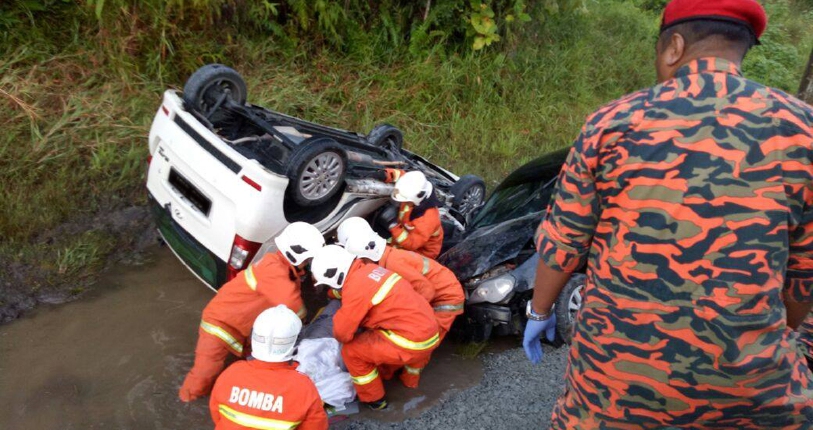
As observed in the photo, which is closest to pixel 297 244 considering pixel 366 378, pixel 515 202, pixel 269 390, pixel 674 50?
pixel 366 378

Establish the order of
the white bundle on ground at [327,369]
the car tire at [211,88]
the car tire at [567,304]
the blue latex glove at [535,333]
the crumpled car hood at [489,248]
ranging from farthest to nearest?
the car tire at [211,88]
the crumpled car hood at [489,248]
the car tire at [567,304]
the white bundle on ground at [327,369]
the blue latex glove at [535,333]

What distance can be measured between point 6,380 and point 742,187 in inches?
164

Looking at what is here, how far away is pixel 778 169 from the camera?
1.62 metres

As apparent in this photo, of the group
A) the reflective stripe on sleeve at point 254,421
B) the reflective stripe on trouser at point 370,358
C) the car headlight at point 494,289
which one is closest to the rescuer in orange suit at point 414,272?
the car headlight at point 494,289

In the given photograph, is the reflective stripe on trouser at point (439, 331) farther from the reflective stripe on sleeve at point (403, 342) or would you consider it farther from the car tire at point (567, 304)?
the car tire at point (567, 304)

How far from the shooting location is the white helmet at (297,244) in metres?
3.78

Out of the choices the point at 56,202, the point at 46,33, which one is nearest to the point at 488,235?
the point at 56,202

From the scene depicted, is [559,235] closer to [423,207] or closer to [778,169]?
[778,169]

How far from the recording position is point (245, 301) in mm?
3738

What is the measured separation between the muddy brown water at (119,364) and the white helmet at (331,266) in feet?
2.84

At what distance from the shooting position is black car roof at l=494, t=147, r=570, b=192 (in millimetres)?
5074

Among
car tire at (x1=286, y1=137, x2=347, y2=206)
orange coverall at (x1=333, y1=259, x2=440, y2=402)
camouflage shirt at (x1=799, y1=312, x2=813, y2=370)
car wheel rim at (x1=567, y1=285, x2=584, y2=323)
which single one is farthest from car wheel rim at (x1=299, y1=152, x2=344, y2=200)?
camouflage shirt at (x1=799, y1=312, x2=813, y2=370)

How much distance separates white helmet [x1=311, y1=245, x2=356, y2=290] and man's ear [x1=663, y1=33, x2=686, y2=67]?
228cm

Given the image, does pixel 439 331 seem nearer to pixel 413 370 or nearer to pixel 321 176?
pixel 413 370
